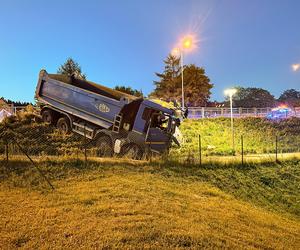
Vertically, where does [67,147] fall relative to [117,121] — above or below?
below

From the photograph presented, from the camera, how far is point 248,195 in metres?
13.5

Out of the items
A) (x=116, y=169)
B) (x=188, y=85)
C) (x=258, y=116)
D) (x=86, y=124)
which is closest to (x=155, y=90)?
(x=188, y=85)

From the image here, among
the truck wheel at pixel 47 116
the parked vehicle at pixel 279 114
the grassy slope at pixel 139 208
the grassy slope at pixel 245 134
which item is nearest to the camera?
the grassy slope at pixel 139 208

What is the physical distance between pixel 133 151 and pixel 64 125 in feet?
14.0

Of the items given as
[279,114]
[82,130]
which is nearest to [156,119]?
[82,130]

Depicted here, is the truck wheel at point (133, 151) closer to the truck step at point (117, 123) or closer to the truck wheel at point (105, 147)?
the truck wheel at point (105, 147)

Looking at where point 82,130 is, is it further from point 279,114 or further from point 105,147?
point 279,114

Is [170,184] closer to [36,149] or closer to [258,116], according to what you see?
[36,149]

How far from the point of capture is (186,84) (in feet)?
192

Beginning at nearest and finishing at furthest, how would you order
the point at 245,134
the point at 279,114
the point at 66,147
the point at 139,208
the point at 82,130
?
the point at 139,208 → the point at 66,147 → the point at 82,130 → the point at 245,134 → the point at 279,114

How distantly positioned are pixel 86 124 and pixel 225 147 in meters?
11.1

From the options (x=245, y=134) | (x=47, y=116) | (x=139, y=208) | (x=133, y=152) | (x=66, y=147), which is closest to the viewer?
(x=139, y=208)

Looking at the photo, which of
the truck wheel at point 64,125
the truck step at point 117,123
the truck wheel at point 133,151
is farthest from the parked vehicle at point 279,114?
the truck wheel at point 64,125

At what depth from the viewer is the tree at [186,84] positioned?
57.6 m
